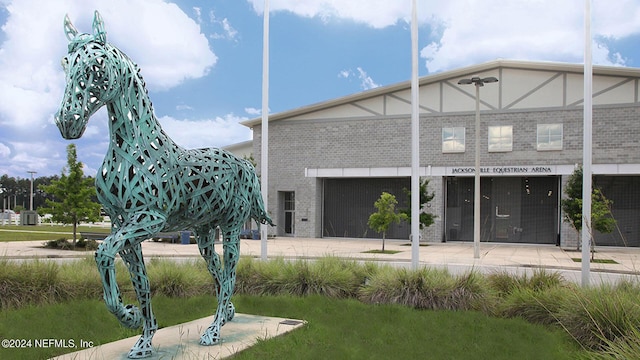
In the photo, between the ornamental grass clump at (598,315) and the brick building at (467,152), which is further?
the brick building at (467,152)

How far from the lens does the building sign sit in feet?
93.7

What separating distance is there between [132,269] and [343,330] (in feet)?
9.96

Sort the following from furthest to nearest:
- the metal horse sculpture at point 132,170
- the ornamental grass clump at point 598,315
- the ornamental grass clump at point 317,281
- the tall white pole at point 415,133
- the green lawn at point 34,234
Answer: the green lawn at point 34,234 < the tall white pole at point 415,133 < the ornamental grass clump at point 317,281 < the ornamental grass clump at point 598,315 < the metal horse sculpture at point 132,170

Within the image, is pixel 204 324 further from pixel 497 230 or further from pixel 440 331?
pixel 497 230

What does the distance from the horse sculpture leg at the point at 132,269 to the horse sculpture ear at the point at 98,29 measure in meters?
1.59

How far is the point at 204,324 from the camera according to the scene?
6.73 metres

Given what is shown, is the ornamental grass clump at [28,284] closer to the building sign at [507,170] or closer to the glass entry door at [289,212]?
the building sign at [507,170]

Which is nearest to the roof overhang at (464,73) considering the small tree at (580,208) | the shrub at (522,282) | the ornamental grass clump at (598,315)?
the small tree at (580,208)

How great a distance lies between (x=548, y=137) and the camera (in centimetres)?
2859

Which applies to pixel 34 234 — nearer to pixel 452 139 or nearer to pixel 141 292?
pixel 452 139

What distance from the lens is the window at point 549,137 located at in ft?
93.3

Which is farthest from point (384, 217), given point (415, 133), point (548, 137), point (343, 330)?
point (343, 330)

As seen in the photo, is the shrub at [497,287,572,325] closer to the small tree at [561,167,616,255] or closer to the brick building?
the small tree at [561,167,616,255]

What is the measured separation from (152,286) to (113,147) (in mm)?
4833
